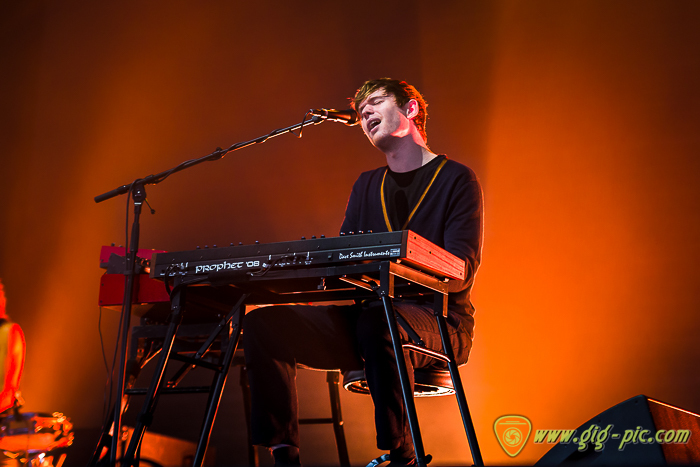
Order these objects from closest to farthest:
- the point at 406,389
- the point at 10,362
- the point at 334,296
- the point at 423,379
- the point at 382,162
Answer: the point at 406,389, the point at 423,379, the point at 334,296, the point at 10,362, the point at 382,162

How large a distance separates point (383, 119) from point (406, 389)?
1175 millimetres

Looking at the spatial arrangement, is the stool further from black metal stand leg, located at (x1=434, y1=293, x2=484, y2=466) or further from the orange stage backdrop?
the orange stage backdrop

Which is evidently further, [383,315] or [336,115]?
[336,115]

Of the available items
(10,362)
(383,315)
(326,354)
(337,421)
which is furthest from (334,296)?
(10,362)

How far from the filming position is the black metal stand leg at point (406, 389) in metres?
1.18

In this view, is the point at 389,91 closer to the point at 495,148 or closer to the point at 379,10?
the point at 495,148

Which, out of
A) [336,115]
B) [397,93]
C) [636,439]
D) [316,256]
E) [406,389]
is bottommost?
[636,439]

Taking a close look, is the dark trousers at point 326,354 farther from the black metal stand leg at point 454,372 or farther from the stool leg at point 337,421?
the stool leg at point 337,421

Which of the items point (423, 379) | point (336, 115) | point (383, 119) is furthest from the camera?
point (383, 119)

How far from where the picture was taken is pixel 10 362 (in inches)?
107

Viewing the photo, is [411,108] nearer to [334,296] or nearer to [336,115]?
[336,115]

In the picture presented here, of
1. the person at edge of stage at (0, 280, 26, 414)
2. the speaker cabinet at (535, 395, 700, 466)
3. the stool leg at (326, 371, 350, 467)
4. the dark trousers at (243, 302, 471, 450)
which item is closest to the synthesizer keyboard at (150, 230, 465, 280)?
the dark trousers at (243, 302, 471, 450)

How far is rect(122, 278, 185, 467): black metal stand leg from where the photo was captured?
1.42 m

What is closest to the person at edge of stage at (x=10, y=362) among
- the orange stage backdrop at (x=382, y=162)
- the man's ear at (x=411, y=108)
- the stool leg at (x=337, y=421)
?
the orange stage backdrop at (x=382, y=162)
